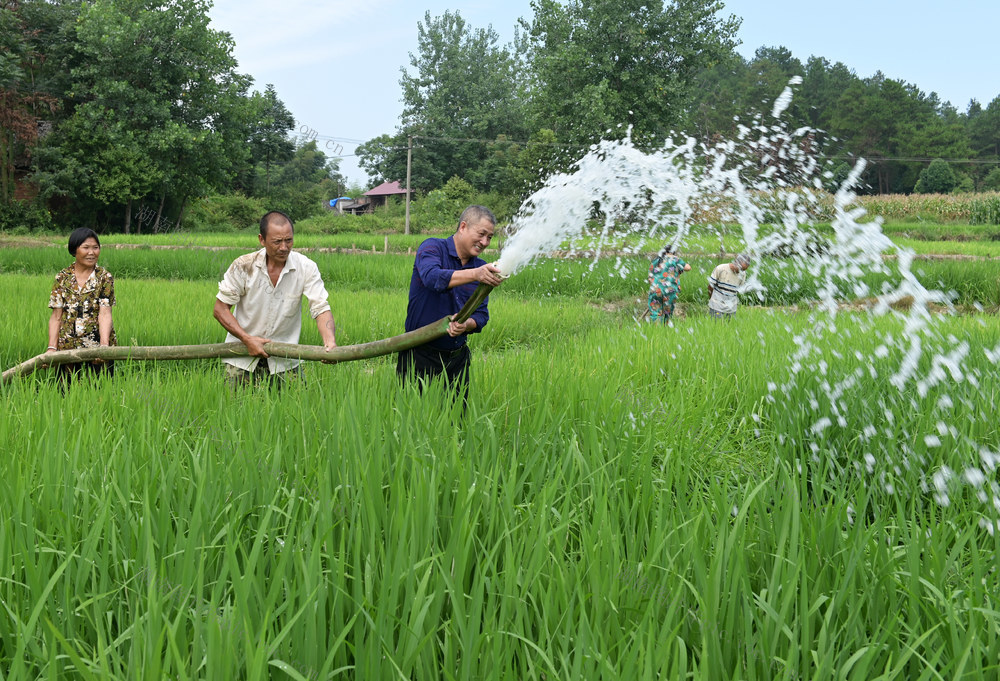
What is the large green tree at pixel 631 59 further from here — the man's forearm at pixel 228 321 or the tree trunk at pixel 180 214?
the man's forearm at pixel 228 321

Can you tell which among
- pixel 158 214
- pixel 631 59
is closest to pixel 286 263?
pixel 631 59

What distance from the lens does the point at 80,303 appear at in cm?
462

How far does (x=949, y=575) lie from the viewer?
1.92m

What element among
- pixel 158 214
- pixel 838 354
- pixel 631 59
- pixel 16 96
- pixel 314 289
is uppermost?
pixel 631 59

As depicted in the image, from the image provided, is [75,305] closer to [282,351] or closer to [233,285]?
[233,285]

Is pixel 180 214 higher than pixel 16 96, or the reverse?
pixel 16 96

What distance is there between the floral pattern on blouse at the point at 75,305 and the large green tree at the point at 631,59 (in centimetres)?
2719

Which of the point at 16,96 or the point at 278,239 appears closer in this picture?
the point at 278,239

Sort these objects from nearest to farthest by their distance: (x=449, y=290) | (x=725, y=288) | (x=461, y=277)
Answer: (x=461, y=277) → (x=449, y=290) → (x=725, y=288)

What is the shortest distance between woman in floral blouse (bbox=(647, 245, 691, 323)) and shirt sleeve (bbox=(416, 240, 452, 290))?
503cm

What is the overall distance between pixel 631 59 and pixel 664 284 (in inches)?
1029

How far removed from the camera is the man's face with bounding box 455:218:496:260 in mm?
3525

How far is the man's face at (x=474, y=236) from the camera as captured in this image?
353 cm

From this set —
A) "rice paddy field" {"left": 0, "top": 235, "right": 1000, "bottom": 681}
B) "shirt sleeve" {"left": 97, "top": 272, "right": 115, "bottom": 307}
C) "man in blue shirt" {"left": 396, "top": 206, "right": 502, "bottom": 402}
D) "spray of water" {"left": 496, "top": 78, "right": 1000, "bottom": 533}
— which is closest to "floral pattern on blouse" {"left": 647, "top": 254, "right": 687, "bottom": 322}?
"spray of water" {"left": 496, "top": 78, "right": 1000, "bottom": 533}
